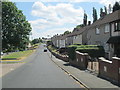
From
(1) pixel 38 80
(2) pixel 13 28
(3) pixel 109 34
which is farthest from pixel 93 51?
(2) pixel 13 28

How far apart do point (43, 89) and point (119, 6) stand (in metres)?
59.0

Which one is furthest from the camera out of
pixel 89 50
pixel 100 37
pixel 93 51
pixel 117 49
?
pixel 100 37

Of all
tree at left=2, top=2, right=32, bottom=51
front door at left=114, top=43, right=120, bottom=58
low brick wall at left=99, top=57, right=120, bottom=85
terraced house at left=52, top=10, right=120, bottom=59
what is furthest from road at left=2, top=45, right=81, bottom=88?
tree at left=2, top=2, right=32, bottom=51

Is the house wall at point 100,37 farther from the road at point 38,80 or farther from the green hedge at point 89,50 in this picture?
the road at point 38,80

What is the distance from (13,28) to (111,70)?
40912mm

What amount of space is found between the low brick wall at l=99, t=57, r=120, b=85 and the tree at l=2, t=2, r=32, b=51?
38.8 m

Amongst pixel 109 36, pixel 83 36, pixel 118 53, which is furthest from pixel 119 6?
pixel 118 53

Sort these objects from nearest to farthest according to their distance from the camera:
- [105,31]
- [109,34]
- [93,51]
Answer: [93,51] < [109,34] < [105,31]

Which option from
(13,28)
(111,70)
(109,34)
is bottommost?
(111,70)

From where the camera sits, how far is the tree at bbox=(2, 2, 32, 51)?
49756 millimetres

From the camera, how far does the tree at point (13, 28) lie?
4976cm

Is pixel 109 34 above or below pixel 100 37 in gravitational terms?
above

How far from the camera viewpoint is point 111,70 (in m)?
12.9

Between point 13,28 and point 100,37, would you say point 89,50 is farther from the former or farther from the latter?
point 13,28
